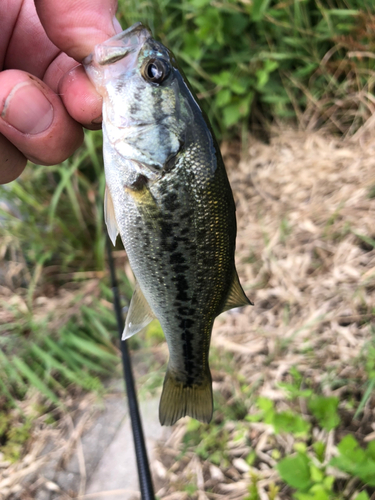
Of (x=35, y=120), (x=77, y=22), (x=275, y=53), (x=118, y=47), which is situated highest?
(x=77, y=22)


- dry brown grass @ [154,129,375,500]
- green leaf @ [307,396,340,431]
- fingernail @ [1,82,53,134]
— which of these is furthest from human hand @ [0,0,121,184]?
dry brown grass @ [154,129,375,500]

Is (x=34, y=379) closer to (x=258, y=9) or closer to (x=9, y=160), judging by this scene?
(x=9, y=160)

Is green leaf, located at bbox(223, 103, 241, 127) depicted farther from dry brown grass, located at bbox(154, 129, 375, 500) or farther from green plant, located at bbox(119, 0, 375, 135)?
dry brown grass, located at bbox(154, 129, 375, 500)

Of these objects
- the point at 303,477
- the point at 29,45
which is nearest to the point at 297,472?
the point at 303,477

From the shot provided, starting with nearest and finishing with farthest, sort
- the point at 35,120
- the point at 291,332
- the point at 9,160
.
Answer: the point at 35,120
the point at 9,160
the point at 291,332

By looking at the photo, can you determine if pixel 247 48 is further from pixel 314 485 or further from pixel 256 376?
pixel 314 485
